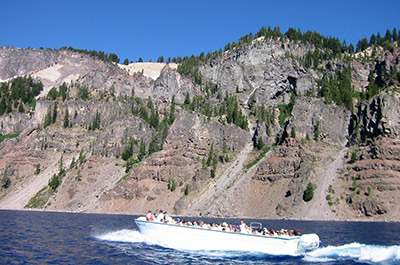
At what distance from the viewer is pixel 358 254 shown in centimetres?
4862

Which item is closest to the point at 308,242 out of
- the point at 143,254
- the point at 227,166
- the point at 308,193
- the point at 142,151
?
the point at 143,254

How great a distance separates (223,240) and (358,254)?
55.6 ft

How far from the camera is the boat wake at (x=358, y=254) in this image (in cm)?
4584

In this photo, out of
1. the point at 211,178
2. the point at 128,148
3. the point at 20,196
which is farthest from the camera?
the point at 128,148

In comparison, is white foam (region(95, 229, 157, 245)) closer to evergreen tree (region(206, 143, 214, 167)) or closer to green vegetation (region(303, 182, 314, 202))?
green vegetation (region(303, 182, 314, 202))

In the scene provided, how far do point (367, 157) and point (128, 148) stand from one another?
99523mm

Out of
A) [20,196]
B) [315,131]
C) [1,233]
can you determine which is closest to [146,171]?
[20,196]

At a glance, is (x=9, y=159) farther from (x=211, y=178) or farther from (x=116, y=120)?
(x=211, y=178)

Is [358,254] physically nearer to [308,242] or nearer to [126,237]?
[308,242]

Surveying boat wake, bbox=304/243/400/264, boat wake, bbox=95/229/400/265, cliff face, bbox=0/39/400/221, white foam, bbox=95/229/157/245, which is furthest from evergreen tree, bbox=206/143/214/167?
boat wake, bbox=304/243/400/264

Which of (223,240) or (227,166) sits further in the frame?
(227,166)

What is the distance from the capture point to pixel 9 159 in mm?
191625

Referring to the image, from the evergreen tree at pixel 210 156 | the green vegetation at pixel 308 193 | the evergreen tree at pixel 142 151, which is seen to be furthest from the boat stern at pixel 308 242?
the evergreen tree at pixel 142 151

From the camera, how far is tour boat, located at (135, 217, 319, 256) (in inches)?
2024
